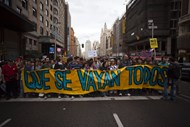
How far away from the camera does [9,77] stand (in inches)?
409

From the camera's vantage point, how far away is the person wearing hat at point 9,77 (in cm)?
1037

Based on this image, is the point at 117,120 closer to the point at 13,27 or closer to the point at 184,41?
the point at 13,27

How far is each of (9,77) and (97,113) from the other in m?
4.90

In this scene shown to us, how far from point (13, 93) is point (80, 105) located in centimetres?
375

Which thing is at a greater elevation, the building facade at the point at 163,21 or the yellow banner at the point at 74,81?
the building facade at the point at 163,21

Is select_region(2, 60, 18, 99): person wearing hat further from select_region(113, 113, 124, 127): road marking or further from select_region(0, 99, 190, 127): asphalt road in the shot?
select_region(113, 113, 124, 127): road marking

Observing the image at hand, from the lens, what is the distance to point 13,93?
10844mm

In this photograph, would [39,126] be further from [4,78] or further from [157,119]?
[4,78]

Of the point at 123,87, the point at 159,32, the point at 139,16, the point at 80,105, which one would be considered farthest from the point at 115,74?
the point at 139,16

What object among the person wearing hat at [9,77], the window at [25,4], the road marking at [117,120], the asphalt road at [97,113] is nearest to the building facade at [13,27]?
the window at [25,4]

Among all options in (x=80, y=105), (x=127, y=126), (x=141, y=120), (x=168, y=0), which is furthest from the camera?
(x=168, y=0)

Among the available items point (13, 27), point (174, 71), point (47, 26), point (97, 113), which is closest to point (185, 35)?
point (13, 27)

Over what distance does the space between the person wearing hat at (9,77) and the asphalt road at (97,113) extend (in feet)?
3.66

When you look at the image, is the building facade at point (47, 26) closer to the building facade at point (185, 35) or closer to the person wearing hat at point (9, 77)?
the building facade at point (185, 35)
